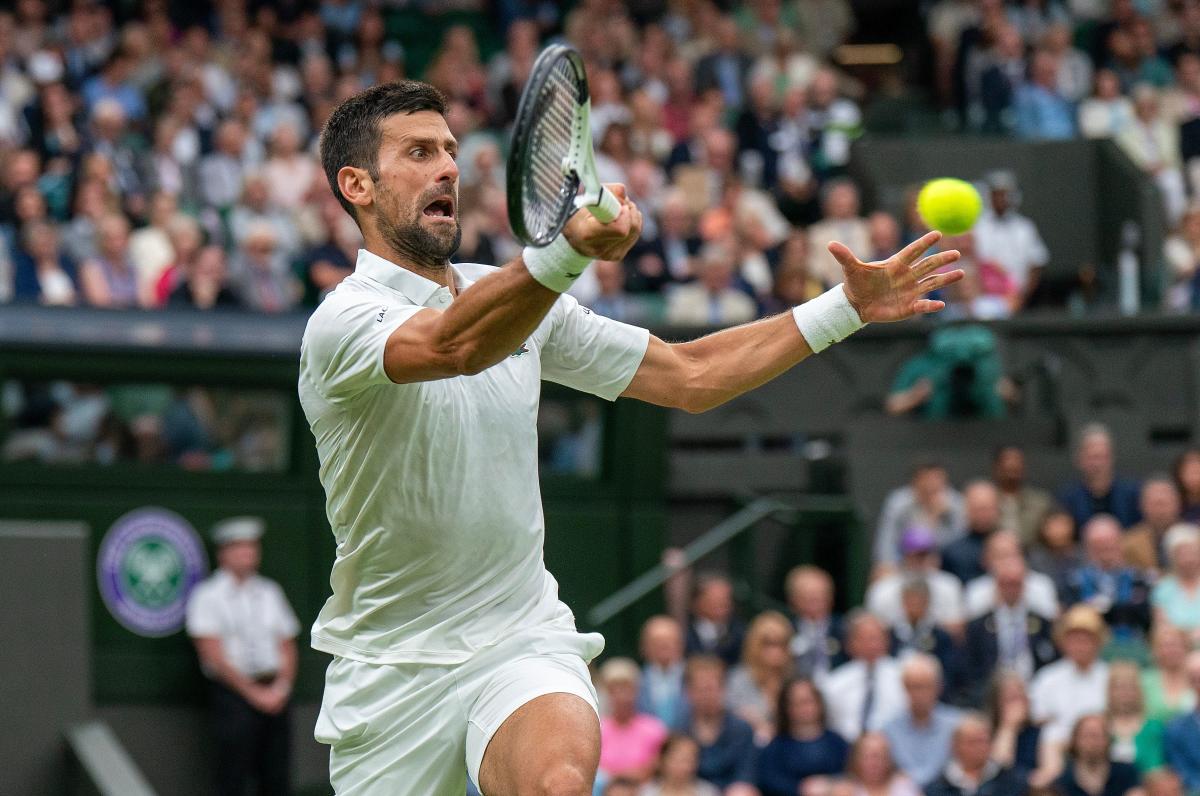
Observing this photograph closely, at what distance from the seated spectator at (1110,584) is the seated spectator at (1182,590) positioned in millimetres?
110

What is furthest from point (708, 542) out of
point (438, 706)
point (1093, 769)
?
point (438, 706)

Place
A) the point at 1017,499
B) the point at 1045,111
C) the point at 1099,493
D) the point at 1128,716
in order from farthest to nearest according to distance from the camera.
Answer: the point at 1045,111 → the point at 1017,499 → the point at 1099,493 → the point at 1128,716

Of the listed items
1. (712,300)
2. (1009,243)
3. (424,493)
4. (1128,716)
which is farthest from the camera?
(1009,243)

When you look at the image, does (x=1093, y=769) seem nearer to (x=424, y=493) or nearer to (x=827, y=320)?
(x=827, y=320)

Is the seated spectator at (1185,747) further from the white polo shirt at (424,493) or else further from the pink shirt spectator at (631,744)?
the white polo shirt at (424,493)

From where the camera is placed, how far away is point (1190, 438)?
1496 centimetres

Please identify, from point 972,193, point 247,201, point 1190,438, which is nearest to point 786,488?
point 1190,438

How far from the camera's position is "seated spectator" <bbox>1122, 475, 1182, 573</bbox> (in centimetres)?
1226

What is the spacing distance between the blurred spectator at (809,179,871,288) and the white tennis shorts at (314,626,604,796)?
1026 centimetres

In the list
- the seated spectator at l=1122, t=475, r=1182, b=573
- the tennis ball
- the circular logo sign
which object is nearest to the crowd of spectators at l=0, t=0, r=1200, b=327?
the circular logo sign

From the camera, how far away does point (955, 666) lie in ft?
38.2

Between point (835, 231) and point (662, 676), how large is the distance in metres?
5.15

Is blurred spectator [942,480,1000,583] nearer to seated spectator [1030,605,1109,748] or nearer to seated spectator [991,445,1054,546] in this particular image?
seated spectator [991,445,1054,546]

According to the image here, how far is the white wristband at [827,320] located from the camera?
530 cm
